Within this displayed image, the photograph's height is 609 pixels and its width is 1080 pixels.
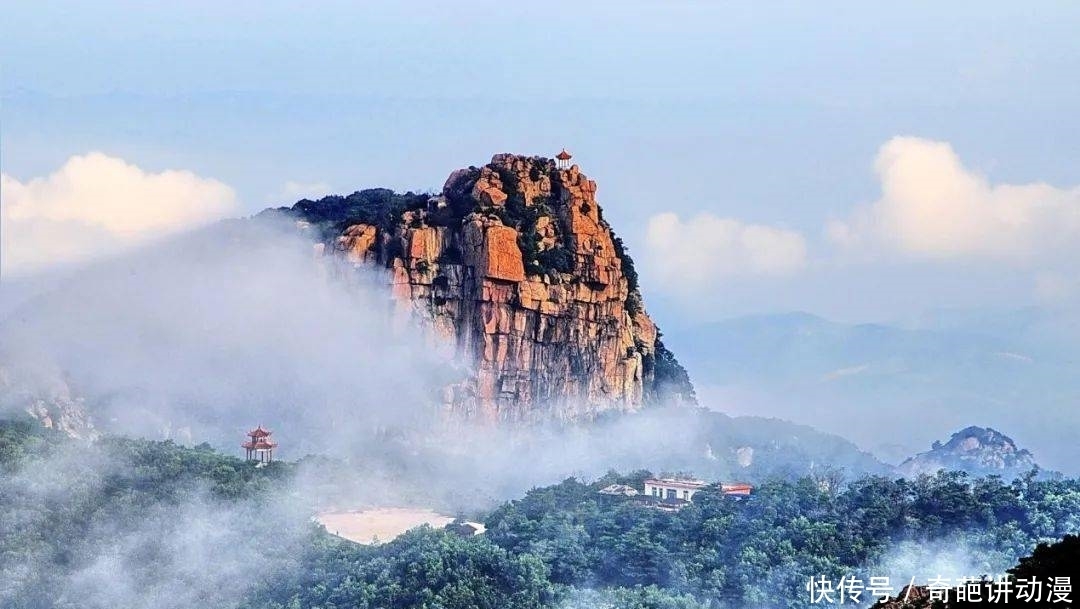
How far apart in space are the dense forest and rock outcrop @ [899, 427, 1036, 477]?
2742cm

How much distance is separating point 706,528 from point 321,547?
11.1m

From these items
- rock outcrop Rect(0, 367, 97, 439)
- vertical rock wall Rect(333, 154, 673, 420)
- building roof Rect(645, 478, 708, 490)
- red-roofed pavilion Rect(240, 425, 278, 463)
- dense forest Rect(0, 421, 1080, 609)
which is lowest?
dense forest Rect(0, 421, 1080, 609)

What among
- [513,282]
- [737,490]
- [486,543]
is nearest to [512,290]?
[513,282]

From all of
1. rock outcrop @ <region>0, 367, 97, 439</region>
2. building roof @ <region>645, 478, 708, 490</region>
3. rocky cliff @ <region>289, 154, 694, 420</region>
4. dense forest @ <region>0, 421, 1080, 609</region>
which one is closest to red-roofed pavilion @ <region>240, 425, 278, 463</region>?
rock outcrop @ <region>0, 367, 97, 439</region>

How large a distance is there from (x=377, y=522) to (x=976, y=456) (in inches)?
1335

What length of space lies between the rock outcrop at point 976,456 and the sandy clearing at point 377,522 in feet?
84.9

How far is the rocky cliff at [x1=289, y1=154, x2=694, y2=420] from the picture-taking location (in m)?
83.8

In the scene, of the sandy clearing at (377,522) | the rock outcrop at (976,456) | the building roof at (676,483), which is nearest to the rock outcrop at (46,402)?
the sandy clearing at (377,522)

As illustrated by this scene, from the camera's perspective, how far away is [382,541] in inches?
2589

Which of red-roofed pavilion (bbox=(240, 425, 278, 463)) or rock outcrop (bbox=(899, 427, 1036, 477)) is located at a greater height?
rock outcrop (bbox=(899, 427, 1036, 477))

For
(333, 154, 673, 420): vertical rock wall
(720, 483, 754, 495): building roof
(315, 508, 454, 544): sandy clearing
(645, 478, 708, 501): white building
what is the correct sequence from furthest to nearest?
1. (333, 154, 673, 420): vertical rock wall
2. (315, 508, 454, 544): sandy clearing
3. (645, 478, 708, 501): white building
4. (720, 483, 754, 495): building roof

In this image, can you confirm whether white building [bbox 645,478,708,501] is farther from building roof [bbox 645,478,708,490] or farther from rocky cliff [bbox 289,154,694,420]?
rocky cliff [bbox 289,154,694,420]

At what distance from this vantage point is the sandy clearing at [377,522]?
67.8m

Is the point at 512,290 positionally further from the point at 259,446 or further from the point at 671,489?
the point at 671,489
